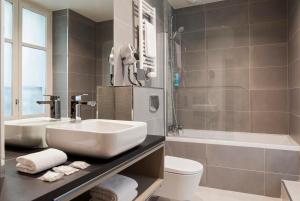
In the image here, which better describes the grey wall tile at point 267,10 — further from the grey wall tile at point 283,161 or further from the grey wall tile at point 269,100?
the grey wall tile at point 283,161

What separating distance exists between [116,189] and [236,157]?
1.81 m

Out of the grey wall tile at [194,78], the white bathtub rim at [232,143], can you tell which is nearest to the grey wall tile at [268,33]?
the grey wall tile at [194,78]

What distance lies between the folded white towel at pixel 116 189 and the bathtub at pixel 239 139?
167 centimetres

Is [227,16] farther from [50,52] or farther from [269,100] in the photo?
[50,52]

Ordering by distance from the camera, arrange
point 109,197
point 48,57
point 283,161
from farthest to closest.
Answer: point 283,161 < point 48,57 < point 109,197

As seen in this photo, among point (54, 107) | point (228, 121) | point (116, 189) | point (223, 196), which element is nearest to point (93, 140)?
point (116, 189)

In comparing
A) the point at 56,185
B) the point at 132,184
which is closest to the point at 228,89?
the point at 132,184

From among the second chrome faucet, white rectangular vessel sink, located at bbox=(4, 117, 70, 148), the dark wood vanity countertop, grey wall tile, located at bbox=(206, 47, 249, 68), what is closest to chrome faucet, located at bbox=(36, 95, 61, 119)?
the second chrome faucet

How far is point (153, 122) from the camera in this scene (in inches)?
95.0

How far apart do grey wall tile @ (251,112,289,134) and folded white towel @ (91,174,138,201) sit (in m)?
2.58

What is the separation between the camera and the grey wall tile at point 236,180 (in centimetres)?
236

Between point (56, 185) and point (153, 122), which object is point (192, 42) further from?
point (56, 185)

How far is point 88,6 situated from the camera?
60.2 inches

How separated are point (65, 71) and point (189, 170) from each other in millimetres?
1261
